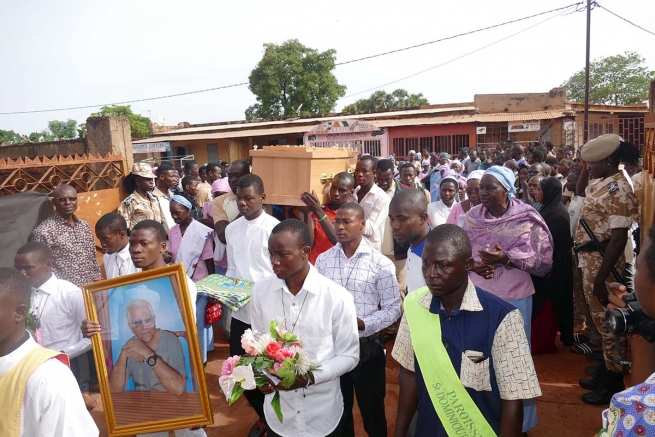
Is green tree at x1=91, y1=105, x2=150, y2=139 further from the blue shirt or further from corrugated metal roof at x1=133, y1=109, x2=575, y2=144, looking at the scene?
the blue shirt

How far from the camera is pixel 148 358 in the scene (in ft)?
9.55

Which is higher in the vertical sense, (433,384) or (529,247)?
(529,247)

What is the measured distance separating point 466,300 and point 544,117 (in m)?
19.6

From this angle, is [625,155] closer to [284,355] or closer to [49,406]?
[284,355]

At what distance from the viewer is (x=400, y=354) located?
93.4 inches

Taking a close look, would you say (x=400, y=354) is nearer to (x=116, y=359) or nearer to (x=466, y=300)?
(x=466, y=300)

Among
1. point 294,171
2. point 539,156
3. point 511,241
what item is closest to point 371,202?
point 294,171

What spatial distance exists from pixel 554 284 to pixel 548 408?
1.45 m

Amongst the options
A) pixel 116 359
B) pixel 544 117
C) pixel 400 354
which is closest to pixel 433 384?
pixel 400 354

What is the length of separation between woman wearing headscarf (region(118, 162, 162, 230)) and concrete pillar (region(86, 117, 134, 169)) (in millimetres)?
2710

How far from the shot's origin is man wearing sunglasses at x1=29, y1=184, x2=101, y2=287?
4676 mm

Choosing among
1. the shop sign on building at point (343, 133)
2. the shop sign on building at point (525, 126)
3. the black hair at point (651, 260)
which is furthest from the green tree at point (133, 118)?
the black hair at point (651, 260)

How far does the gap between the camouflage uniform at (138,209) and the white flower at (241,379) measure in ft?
12.2

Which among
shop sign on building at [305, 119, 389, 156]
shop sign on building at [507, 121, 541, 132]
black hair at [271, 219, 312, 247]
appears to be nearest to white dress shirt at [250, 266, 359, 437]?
black hair at [271, 219, 312, 247]
